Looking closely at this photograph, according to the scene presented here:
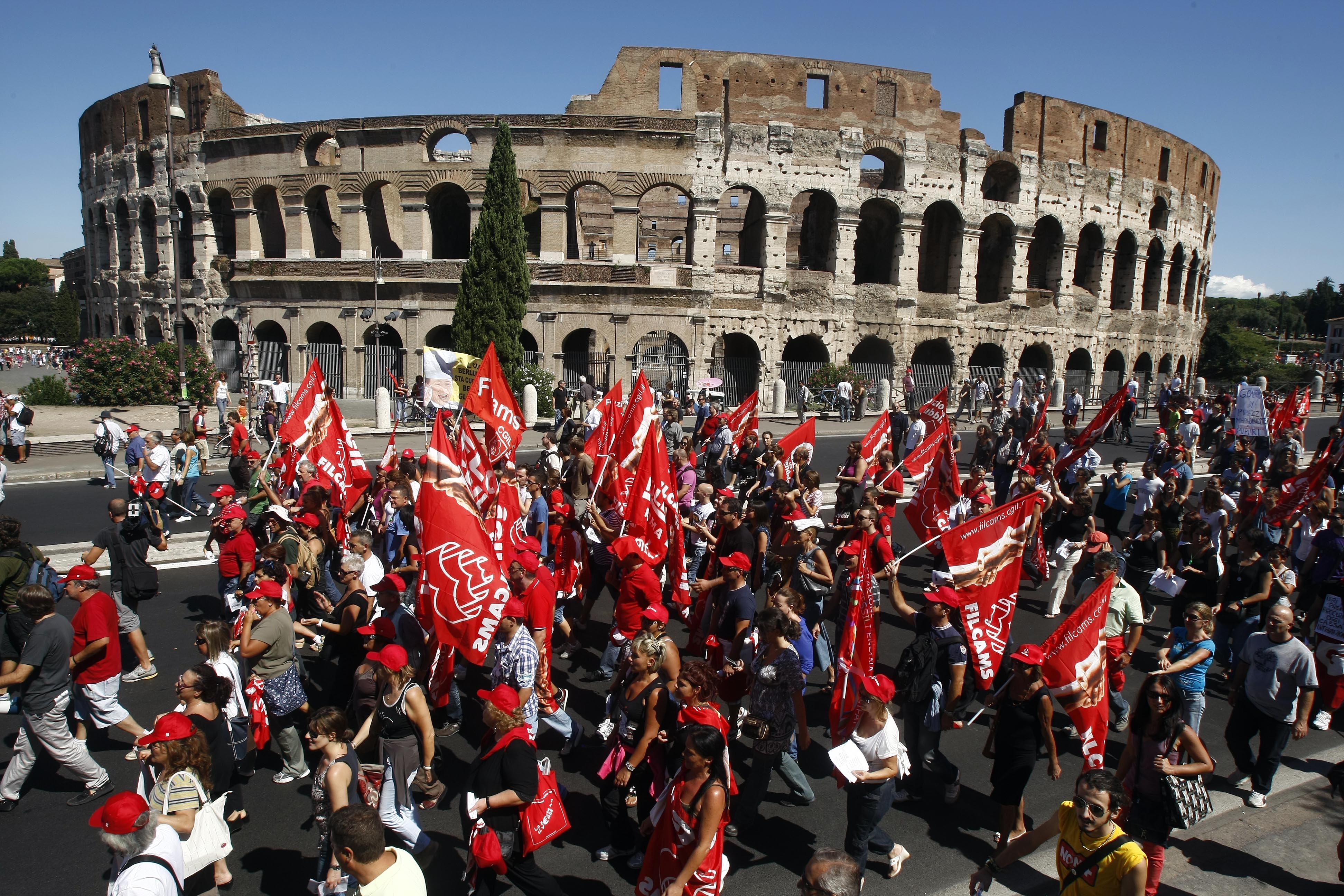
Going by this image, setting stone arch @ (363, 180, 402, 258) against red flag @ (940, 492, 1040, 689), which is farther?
stone arch @ (363, 180, 402, 258)

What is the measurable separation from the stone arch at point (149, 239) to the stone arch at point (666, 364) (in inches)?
958

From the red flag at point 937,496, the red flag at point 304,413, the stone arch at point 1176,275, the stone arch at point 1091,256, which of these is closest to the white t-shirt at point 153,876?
the red flag at point 304,413

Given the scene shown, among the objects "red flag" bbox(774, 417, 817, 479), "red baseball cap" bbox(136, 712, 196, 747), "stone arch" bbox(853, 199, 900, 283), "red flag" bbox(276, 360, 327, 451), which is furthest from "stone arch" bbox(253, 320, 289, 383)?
"red baseball cap" bbox(136, 712, 196, 747)

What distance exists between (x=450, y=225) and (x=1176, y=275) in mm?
38265

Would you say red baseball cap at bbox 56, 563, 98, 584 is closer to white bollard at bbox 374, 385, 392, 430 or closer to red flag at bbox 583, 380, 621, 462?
red flag at bbox 583, 380, 621, 462

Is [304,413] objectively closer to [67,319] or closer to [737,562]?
[737,562]

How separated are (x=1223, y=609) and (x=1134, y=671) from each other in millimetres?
1128

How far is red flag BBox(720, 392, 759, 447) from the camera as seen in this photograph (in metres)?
15.2

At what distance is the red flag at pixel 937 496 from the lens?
33.0ft

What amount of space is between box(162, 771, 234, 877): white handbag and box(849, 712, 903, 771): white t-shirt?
147 inches

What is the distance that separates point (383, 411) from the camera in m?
25.5

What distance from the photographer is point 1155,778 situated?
5.03m

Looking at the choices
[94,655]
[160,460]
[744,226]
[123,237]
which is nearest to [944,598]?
[94,655]

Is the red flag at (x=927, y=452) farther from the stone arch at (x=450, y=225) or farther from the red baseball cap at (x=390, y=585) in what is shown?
the stone arch at (x=450, y=225)
